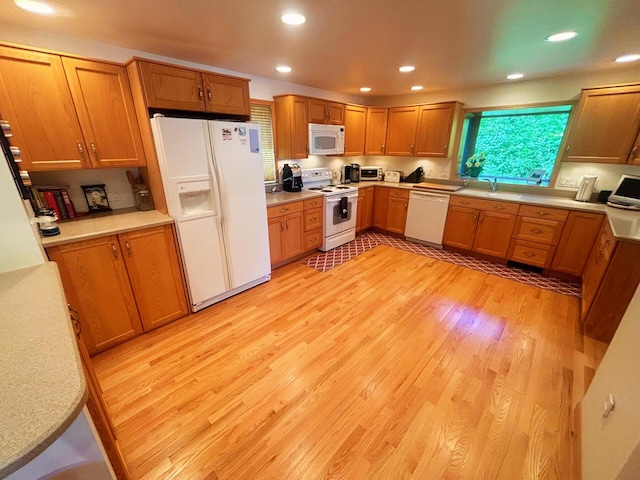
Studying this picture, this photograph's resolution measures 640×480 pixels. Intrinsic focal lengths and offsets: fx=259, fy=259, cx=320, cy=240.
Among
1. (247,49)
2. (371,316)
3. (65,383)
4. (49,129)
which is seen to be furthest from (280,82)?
(65,383)

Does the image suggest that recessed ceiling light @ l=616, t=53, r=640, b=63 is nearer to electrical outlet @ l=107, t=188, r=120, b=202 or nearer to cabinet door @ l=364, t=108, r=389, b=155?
cabinet door @ l=364, t=108, r=389, b=155

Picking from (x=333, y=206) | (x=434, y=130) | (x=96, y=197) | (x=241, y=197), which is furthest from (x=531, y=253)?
(x=96, y=197)

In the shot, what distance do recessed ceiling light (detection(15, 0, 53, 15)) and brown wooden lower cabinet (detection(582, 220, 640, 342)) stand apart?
4.25 m

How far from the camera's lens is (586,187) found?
3014 mm

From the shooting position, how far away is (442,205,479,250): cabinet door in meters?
3.62

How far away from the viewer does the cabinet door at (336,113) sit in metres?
3.88

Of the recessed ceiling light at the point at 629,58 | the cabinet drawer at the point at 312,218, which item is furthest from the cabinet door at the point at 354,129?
the recessed ceiling light at the point at 629,58

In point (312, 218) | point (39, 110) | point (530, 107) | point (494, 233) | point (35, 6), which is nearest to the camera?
point (35, 6)

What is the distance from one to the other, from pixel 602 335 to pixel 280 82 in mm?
4335

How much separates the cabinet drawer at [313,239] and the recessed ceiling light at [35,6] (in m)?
2.81

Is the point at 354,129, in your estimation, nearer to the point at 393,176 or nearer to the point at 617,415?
the point at 393,176

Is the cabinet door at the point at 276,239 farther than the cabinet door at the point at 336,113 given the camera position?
No

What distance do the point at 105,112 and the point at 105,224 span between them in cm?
88

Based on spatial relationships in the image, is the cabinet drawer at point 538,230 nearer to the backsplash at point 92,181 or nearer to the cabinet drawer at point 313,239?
the cabinet drawer at point 313,239
